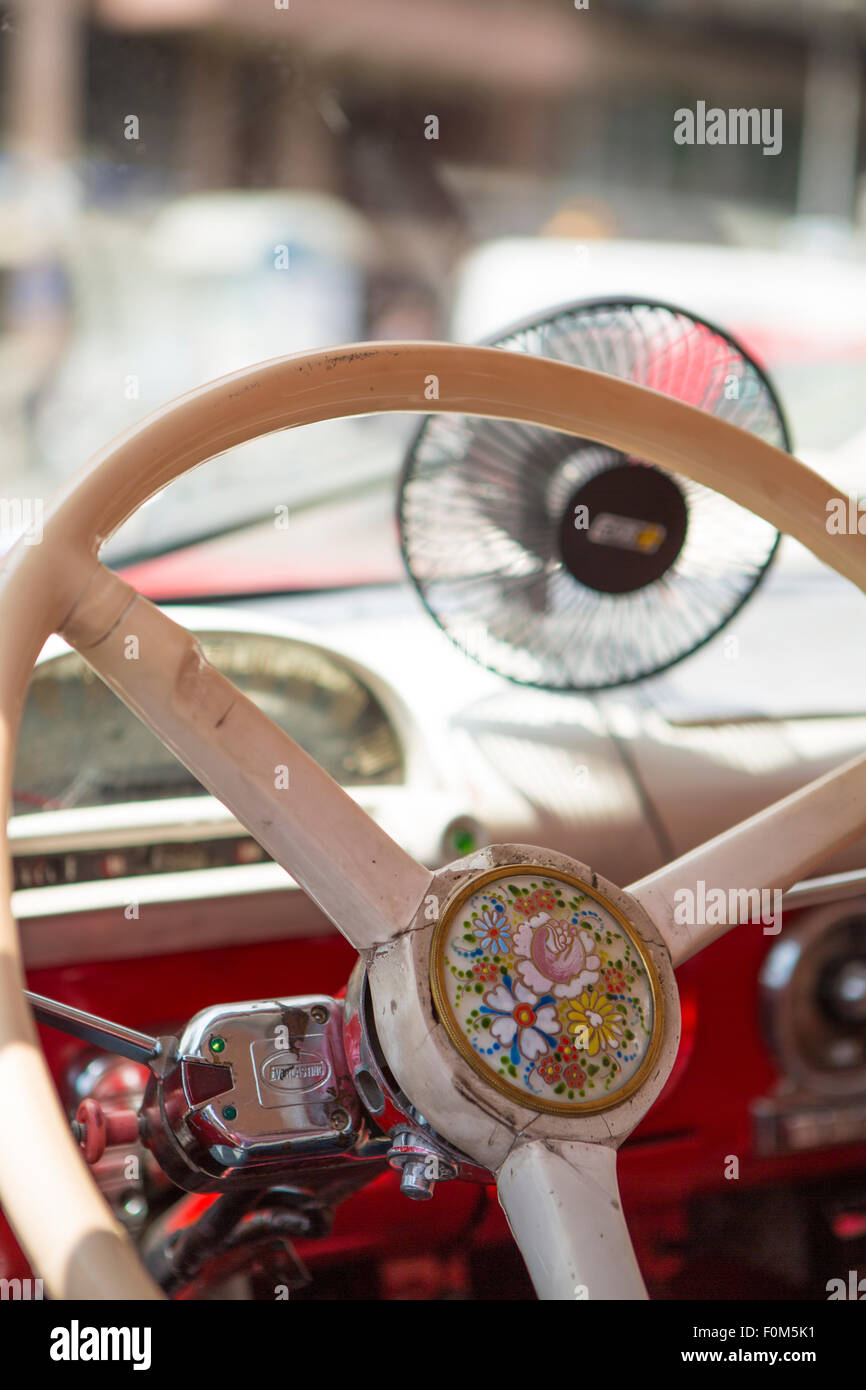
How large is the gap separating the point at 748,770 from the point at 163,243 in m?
1.10

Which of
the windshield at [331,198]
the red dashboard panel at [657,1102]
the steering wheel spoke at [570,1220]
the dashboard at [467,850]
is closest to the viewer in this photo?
the steering wheel spoke at [570,1220]

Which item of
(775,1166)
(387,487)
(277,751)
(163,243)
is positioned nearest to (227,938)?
(277,751)

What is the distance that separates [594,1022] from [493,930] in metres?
0.08

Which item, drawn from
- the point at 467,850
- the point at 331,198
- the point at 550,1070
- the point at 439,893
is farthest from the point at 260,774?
the point at 331,198

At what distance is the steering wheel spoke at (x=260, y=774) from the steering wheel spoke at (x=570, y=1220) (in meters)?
0.15

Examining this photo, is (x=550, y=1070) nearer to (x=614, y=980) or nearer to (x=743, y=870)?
(x=614, y=980)

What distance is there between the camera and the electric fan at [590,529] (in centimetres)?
125

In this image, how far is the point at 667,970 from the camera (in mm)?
752

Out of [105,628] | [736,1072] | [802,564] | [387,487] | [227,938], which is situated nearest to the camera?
[105,628]

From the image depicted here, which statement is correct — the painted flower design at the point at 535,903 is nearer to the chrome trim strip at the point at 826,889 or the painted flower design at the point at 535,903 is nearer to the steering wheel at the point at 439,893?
the steering wheel at the point at 439,893
